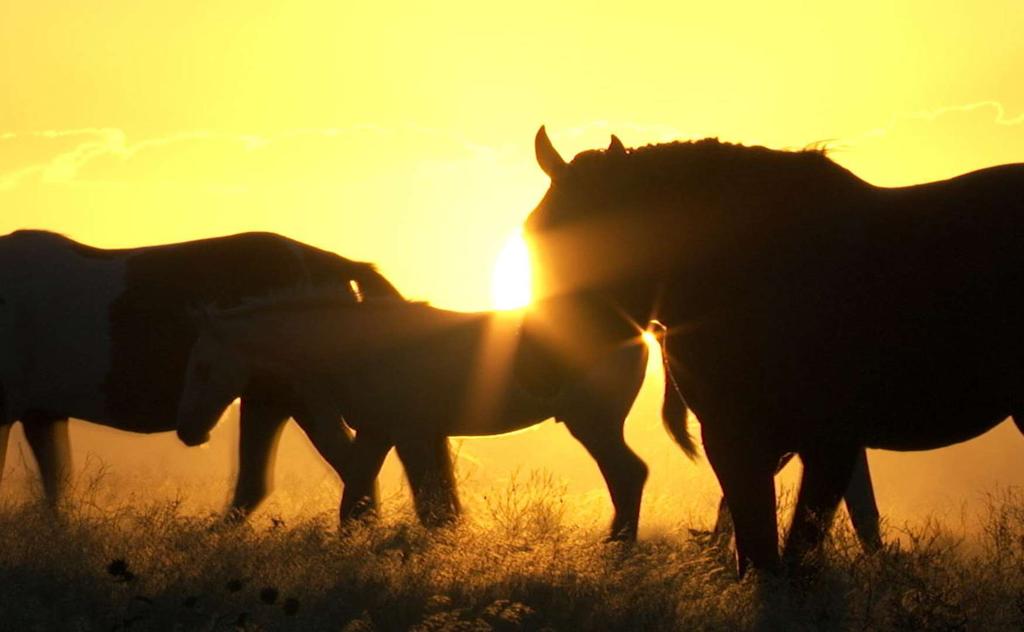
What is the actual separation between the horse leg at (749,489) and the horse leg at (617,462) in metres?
3.64

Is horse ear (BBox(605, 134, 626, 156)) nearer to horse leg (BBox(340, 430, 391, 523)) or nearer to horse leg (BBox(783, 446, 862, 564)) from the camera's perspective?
horse leg (BBox(783, 446, 862, 564))

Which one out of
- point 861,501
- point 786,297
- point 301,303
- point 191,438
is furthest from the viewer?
point 301,303

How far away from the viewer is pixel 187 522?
8.82 meters

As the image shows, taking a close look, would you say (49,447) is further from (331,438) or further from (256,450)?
(331,438)

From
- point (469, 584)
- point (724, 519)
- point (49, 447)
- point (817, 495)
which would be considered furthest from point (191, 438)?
point (817, 495)

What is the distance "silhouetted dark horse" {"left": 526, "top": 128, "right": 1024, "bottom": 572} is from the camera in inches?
252

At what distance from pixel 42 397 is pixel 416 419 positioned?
3116 mm

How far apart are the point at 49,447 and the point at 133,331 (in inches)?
49.0

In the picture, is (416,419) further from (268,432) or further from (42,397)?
(42,397)

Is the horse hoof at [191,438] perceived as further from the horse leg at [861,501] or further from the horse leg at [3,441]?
the horse leg at [861,501]

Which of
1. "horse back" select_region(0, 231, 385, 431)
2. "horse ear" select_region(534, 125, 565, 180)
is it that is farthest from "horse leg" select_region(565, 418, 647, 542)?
"horse ear" select_region(534, 125, 565, 180)

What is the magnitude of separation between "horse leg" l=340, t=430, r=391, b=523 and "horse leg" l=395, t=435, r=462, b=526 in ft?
0.53

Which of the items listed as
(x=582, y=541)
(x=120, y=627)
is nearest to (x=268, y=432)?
(x=582, y=541)

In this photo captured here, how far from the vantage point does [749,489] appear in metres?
6.49
